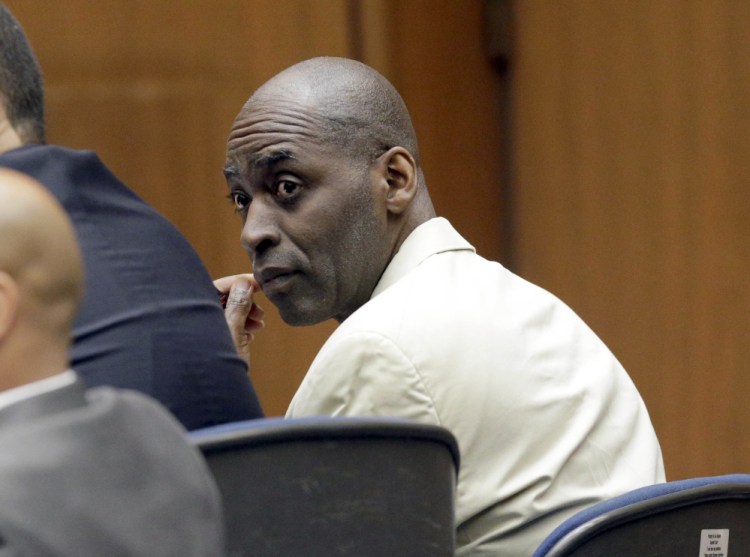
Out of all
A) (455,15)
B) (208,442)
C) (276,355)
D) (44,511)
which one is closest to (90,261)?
(208,442)

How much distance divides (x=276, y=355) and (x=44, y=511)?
2734mm

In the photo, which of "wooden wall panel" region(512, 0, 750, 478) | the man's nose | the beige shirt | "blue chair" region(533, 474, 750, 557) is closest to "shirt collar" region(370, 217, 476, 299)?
the beige shirt

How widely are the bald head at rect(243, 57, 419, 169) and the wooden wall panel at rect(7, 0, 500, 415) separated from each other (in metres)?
1.39

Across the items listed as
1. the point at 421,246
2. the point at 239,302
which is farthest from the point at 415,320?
the point at 239,302

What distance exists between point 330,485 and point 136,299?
0.33 metres

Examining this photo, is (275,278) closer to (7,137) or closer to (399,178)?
(399,178)

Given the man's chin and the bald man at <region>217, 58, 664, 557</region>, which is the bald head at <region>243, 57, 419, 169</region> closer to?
the bald man at <region>217, 58, 664, 557</region>

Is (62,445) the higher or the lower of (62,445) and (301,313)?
the higher

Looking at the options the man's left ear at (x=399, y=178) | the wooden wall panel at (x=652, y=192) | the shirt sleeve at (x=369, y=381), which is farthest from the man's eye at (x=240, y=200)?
the wooden wall panel at (x=652, y=192)

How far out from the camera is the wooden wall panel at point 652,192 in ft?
11.0

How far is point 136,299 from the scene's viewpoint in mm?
1452

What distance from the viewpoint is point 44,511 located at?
92cm

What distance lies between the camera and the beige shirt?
1.66 m

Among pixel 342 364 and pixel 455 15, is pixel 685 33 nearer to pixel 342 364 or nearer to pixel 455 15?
pixel 455 15
